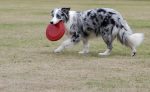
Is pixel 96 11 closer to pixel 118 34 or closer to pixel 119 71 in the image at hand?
pixel 118 34

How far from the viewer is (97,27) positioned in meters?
15.0

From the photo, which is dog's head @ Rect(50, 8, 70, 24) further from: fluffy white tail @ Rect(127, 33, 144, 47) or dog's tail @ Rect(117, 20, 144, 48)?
fluffy white tail @ Rect(127, 33, 144, 47)

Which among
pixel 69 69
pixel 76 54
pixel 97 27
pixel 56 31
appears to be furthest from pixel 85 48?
pixel 69 69

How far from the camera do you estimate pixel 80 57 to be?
1449 centimetres

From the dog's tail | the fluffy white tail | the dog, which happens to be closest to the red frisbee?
the dog

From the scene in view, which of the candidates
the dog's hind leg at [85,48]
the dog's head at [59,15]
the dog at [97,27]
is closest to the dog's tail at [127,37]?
the dog at [97,27]

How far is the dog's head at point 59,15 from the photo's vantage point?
1493 cm

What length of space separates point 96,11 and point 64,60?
1924mm

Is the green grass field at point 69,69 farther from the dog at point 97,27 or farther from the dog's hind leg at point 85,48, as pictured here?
the dog at point 97,27

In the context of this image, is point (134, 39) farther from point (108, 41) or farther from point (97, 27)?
point (97, 27)

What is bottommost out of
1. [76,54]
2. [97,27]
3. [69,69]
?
[76,54]

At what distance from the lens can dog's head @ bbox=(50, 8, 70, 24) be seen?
49.0 ft

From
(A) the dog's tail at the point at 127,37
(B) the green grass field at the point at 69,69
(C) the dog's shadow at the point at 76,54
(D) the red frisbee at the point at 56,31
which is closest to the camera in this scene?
(B) the green grass field at the point at 69,69

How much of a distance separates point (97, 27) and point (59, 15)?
3.44 feet
